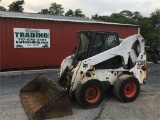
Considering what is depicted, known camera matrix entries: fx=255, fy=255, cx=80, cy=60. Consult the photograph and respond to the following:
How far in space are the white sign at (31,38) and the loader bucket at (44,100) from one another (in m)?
6.81

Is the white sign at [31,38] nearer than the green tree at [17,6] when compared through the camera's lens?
Yes

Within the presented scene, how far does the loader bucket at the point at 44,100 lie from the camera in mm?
5926

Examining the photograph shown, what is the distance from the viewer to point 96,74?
7301 millimetres

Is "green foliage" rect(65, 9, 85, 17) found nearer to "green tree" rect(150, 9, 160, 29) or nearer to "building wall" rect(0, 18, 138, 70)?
"green tree" rect(150, 9, 160, 29)

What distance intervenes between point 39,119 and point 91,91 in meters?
1.70

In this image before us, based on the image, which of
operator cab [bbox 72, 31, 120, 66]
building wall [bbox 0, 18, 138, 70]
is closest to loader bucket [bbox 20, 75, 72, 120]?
operator cab [bbox 72, 31, 120, 66]

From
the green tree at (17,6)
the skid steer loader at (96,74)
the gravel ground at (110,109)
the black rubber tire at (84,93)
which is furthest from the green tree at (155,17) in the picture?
the black rubber tire at (84,93)

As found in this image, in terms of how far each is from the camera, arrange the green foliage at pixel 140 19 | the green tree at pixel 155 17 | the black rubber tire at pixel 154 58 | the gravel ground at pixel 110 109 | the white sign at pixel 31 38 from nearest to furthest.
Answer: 1. the gravel ground at pixel 110 109
2. the white sign at pixel 31 38
3. the black rubber tire at pixel 154 58
4. the green foliage at pixel 140 19
5. the green tree at pixel 155 17

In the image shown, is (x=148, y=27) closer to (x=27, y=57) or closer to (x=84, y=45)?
(x=27, y=57)

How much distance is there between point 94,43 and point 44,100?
2.19 metres

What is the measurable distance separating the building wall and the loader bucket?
6.51m

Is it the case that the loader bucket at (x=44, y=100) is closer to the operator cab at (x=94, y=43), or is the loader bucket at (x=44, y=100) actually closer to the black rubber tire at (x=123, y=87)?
the operator cab at (x=94, y=43)

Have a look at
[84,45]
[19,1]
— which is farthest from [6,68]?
[19,1]

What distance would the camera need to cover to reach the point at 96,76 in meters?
7.31
